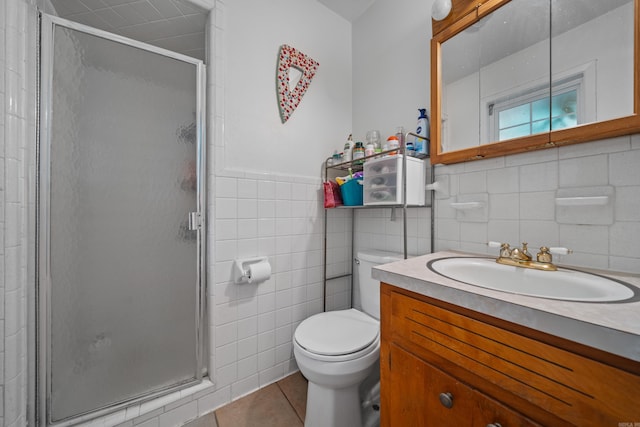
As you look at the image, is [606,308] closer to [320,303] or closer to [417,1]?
[320,303]

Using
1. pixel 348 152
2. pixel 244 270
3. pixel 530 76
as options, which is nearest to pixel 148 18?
pixel 348 152

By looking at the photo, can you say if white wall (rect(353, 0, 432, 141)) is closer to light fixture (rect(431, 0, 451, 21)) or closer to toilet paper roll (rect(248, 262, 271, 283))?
Result: light fixture (rect(431, 0, 451, 21))

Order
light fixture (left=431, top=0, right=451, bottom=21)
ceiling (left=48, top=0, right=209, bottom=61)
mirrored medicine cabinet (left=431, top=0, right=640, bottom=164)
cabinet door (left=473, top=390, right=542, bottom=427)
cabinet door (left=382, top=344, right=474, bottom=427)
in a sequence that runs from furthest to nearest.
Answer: ceiling (left=48, top=0, right=209, bottom=61) → light fixture (left=431, top=0, right=451, bottom=21) → mirrored medicine cabinet (left=431, top=0, right=640, bottom=164) → cabinet door (left=382, top=344, right=474, bottom=427) → cabinet door (left=473, top=390, right=542, bottom=427)

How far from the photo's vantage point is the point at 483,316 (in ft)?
1.87

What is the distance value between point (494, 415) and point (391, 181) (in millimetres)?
899

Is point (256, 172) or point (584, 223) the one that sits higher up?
point (256, 172)

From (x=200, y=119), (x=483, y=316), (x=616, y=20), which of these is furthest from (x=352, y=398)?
(x=616, y=20)

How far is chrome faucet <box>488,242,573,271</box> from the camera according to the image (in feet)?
2.60

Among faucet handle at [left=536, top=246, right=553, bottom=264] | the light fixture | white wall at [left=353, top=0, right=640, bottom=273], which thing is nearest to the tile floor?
white wall at [left=353, top=0, right=640, bottom=273]

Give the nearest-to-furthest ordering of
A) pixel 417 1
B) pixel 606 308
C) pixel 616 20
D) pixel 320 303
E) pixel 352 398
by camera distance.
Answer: pixel 606 308 < pixel 616 20 < pixel 352 398 < pixel 417 1 < pixel 320 303

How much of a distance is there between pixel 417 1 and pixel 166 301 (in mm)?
2129

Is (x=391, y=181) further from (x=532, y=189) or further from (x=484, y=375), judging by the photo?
(x=484, y=375)

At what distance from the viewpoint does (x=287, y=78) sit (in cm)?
147

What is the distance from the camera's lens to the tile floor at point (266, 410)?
3.76ft
